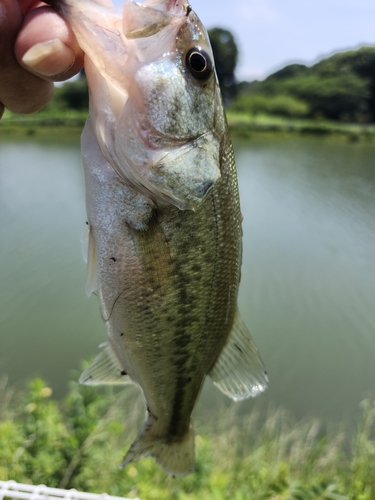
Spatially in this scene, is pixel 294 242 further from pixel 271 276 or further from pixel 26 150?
pixel 26 150

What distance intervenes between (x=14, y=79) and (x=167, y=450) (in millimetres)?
1392

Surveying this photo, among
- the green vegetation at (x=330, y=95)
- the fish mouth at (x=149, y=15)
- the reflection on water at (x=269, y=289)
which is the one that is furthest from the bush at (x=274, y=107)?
the fish mouth at (x=149, y=15)

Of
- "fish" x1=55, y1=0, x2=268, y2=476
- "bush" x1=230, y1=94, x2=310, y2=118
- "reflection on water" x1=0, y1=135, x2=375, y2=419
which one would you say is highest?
"fish" x1=55, y1=0, x2=268, y2=476

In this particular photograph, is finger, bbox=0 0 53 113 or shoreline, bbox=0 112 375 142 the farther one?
shoreline, bbox=0 112 375 142

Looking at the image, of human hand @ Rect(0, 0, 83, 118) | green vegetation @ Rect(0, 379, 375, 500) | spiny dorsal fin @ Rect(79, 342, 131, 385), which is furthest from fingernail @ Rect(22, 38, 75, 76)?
green vegetation @ Rect(0, 379, 375, 500)

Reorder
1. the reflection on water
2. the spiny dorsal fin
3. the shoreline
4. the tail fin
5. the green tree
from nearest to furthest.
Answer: the spiny dorsal fin → the tail fin → the reflection on water → the shoreline → the green tree

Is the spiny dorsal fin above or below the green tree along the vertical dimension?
above

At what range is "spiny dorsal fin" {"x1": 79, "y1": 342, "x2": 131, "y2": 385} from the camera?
1306mm

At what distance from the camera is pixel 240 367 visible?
4.52ft

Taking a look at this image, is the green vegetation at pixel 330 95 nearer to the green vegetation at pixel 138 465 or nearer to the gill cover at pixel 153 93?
the green vegetation at pixel 138 465

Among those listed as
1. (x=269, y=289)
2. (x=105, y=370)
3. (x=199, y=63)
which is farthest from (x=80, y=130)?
(x=199, y=63)

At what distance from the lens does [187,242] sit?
109 cm

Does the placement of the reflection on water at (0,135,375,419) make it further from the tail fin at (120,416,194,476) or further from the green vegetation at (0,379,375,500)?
the tail fin at (120,416,194,476)

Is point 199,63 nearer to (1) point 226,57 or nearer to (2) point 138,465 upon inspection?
(2) point 138,465
